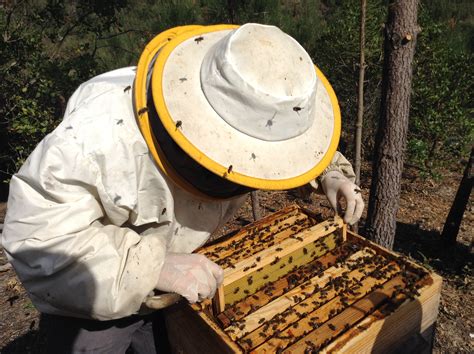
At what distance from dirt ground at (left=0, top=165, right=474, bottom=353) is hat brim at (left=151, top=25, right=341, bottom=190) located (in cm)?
214

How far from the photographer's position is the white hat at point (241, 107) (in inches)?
58.8

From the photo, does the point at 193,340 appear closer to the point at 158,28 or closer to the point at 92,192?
the point at 92,192

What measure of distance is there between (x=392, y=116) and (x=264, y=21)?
14.9ft

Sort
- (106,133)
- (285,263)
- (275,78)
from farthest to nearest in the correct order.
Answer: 1. (285,263)
2. (106,133)
3. (275,78)

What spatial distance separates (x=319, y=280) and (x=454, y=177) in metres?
6.33

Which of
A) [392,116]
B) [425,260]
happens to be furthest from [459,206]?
[392,116]

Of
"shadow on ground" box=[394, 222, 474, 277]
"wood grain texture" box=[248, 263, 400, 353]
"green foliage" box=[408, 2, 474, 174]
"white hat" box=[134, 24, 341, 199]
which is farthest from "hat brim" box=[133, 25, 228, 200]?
"green foliage" box=[408, 2, 474, 174]

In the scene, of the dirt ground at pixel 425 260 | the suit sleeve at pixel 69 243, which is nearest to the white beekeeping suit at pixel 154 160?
the suit sleeve at pixel 69 243

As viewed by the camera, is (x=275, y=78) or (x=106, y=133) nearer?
(x=275, y=78)

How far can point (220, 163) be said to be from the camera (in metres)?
1.51

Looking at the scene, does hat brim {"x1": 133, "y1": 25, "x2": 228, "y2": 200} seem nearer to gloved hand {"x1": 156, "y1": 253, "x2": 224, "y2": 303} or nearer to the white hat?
the white hat

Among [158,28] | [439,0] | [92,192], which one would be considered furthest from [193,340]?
[439,0]

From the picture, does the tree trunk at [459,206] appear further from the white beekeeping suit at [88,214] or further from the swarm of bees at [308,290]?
the white beekeeping suit at [88,214]

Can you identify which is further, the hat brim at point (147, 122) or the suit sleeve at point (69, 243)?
the hat brim at point (147, 122)
